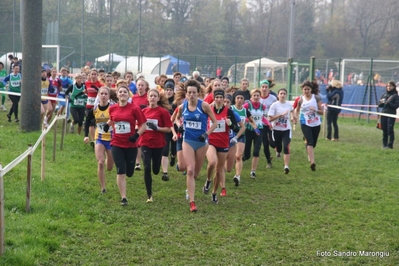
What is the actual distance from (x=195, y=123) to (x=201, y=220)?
153 cm

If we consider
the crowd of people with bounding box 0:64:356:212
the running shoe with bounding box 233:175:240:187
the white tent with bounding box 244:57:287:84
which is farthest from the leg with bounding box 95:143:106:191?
the white tent with bounding box 244:57:287:84

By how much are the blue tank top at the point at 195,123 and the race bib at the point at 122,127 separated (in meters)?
0.90

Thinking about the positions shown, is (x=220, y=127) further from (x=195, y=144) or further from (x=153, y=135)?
(x=153, y=135)

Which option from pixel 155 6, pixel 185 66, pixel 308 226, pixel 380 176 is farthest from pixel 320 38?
pixel 308 226

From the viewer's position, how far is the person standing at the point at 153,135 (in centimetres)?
1038

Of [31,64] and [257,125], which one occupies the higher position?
[31,64]

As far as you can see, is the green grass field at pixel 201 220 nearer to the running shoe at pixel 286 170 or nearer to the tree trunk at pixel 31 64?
the running shoe at pixel 286 170

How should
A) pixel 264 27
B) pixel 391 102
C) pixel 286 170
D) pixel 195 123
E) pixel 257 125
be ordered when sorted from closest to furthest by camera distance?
pixel 195 123, pixel 257 125, pixel 286 170, pixel 391 102, pixel 264 27

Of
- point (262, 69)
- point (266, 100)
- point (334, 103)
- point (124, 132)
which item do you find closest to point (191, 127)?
point (124, 132)

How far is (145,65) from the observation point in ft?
127

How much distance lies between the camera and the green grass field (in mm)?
7480

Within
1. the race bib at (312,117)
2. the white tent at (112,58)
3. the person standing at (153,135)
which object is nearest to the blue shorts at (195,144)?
the person standing at (153,135)

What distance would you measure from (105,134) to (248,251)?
12.5 ft

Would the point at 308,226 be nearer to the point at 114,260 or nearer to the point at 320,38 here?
the point at 114,260
